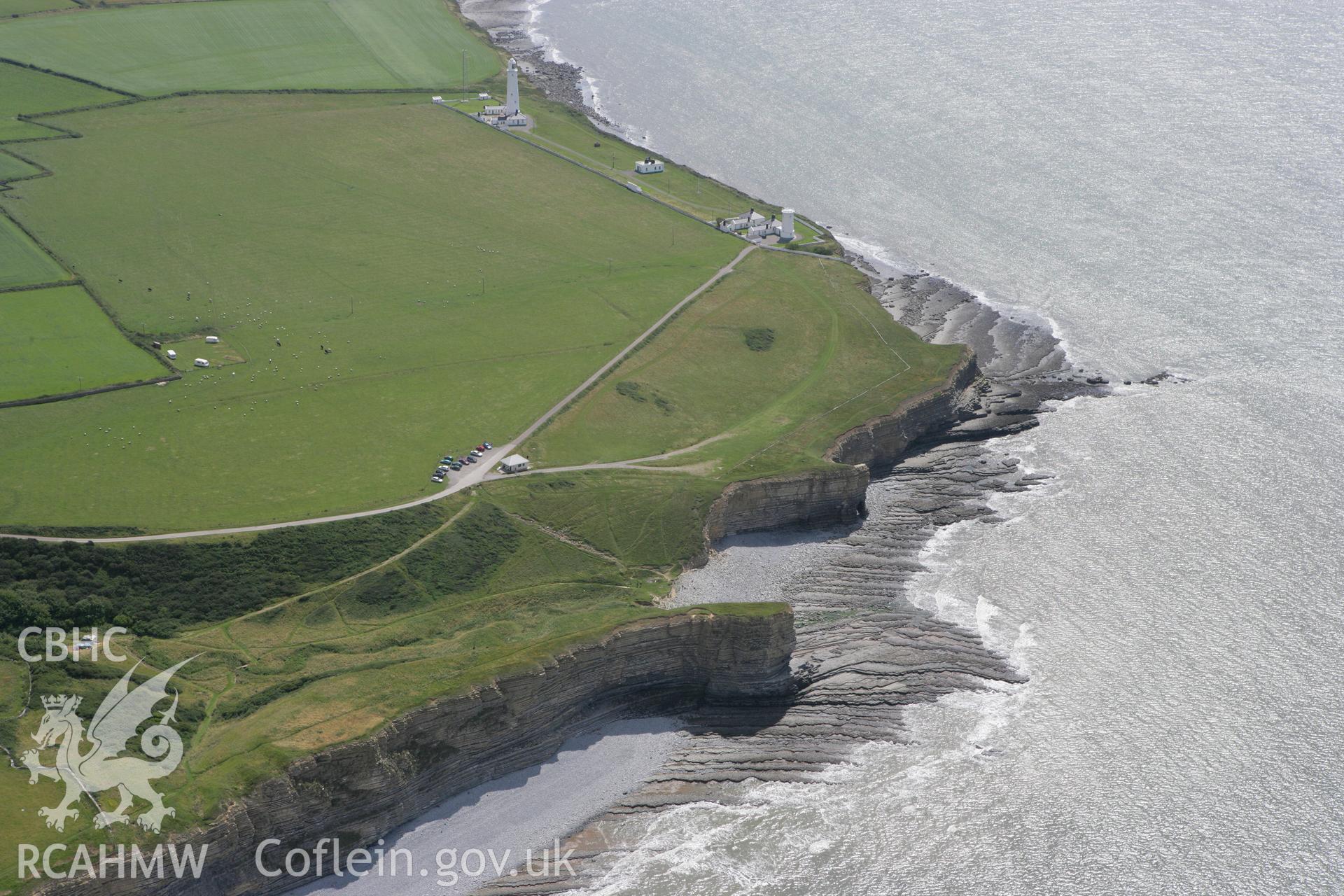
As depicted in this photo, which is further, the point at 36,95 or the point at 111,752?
the point at 36,95

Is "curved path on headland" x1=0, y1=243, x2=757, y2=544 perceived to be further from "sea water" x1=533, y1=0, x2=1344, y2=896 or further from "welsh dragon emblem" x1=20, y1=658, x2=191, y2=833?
"sea water" x1=533, y1=0, x2=1344, y2=896

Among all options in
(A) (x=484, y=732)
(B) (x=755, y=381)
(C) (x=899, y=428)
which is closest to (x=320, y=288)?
(B) (x=755, y=381)

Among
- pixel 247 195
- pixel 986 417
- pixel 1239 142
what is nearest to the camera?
pixel 986 417

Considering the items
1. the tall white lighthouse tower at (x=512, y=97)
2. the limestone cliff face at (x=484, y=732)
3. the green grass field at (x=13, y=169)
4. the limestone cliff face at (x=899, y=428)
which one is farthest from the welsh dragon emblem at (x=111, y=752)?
the tall white lighthouse tower at (x=512, y=97)

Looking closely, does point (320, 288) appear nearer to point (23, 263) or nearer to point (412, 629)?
point (23, 263)

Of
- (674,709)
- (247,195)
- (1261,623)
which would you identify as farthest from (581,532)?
(247,195)

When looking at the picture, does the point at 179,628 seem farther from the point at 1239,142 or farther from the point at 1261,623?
the point at 1239,142
